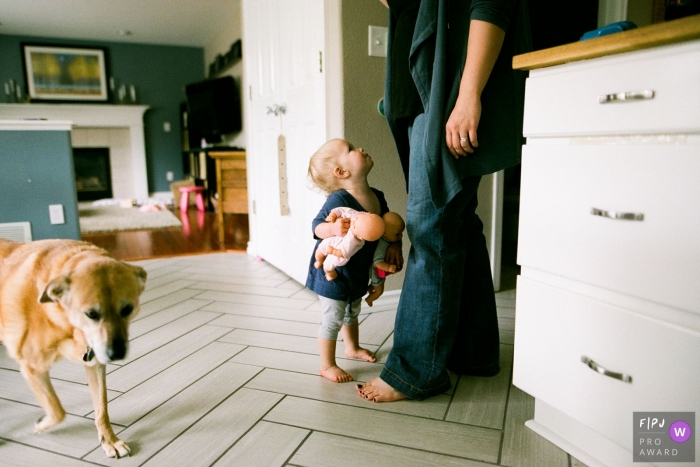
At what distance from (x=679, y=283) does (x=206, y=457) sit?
927 mm

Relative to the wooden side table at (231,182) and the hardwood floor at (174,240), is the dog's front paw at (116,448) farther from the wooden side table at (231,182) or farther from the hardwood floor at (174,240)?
the wooden side table at (231,182)

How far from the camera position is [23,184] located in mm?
2434

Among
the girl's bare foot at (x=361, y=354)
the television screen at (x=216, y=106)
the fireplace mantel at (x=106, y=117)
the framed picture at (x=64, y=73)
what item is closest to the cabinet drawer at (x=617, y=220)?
the girl's bare foot at (x=361, y=354)

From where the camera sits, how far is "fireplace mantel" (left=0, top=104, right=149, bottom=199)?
643 cm

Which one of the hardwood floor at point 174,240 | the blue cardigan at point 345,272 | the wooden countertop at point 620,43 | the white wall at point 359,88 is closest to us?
the wooden countertop at point 620,43

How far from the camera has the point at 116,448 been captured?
981 mm

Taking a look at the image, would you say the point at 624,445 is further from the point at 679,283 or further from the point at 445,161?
the point at 445,161

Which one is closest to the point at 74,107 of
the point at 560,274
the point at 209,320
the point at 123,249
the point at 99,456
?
the point at 123,249

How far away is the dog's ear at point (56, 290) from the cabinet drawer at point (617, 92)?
921 mm

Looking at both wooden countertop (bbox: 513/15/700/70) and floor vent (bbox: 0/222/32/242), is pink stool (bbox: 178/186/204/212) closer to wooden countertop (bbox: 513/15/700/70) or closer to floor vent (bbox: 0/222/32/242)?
floor vent (bbox: 0/222/32/242)

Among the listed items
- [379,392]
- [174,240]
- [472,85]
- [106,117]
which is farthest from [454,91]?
[106,117]

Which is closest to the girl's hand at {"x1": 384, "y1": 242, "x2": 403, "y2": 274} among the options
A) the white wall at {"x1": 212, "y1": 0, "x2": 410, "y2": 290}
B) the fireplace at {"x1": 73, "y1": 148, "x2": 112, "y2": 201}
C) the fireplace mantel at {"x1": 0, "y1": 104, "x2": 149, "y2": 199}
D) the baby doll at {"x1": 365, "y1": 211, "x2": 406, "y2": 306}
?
the baby doll at {"x1": 365, "y1": 211, "x2": 406, "y2": 306}

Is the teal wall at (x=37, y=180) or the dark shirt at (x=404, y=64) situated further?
Result: the teal wall at (x=37, y=180)

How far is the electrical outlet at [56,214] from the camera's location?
98.7 inches
